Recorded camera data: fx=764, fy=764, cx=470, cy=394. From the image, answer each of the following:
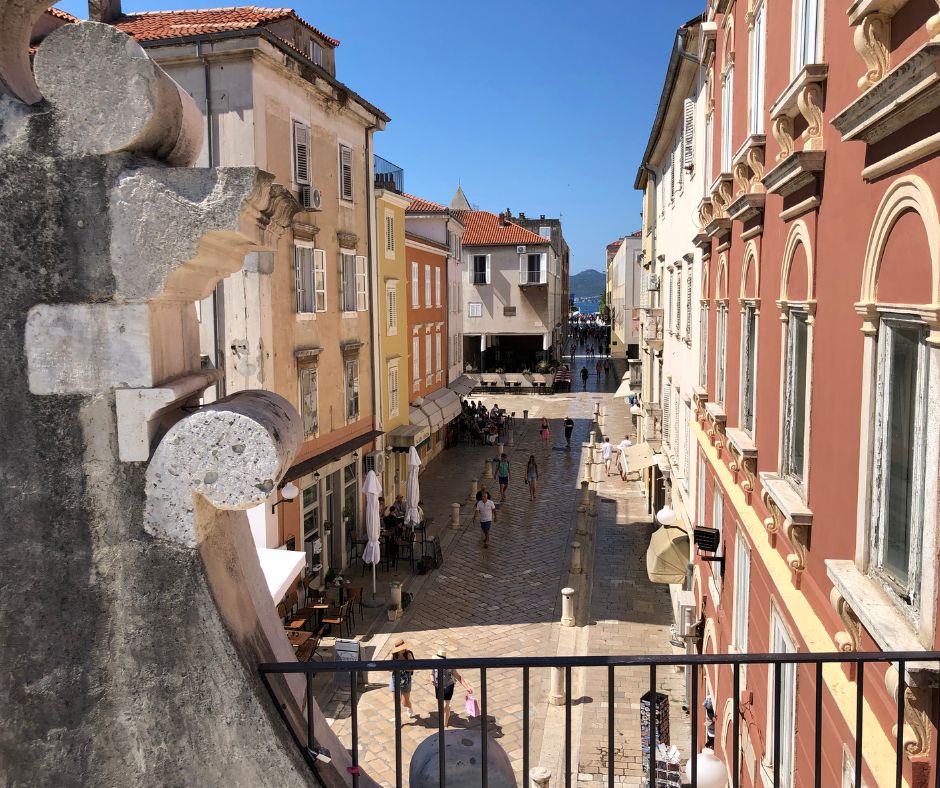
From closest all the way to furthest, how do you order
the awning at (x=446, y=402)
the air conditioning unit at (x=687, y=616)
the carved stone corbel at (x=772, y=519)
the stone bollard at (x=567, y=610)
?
the carved stone corbel at (x=772, y=519) → the air conditioning unit at (x=687, y=616) → the stone bollard at (x=567, y=610) → the awning at (x=446, y=402)

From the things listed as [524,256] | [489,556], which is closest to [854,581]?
[489,556]

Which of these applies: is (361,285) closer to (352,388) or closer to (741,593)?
(352,388)

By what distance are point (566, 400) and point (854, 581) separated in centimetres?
4550

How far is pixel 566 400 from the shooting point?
1950 inches

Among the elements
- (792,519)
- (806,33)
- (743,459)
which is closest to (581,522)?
(743,459)

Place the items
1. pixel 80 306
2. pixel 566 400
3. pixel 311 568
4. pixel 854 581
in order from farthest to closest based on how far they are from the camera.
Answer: pixel 566 400 → pixel 311 568 → pixel 854 581 → pixel 80 306

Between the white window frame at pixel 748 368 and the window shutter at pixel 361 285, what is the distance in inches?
543

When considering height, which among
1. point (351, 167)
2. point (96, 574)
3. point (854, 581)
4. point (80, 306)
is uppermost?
point (351, 167)

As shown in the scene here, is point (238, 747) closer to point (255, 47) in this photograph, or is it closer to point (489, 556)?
point (255, 47)

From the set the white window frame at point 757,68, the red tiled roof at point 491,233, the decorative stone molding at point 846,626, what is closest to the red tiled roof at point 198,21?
the white window frame at point 757,68

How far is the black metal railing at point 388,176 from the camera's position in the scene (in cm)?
2377

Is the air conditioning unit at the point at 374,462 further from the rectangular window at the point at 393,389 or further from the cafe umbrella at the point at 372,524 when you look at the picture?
the cafe umbrella at the point at 372,524

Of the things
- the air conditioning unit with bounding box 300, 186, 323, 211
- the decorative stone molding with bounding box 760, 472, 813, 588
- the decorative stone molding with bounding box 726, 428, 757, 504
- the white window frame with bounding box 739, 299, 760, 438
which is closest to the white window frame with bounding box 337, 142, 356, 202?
the air conditioning unit with bounding box 300, 186, 323, 211

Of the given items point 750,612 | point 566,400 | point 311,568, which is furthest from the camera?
point 566,400
